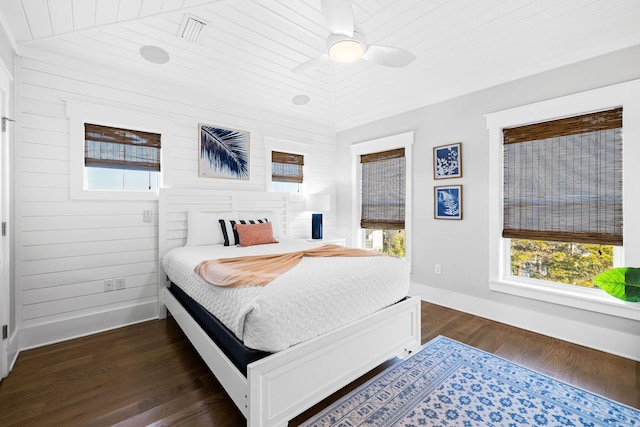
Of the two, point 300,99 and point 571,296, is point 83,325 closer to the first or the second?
point 300,99

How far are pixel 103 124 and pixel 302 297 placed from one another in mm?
2806

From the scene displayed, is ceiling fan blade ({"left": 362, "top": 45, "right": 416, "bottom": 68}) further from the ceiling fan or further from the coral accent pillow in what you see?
the coral accent pillow

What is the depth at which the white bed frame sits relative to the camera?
1433 millimetres

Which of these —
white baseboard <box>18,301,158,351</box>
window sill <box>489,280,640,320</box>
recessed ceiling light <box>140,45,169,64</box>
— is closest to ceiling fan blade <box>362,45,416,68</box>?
recessed ceiling light <box>140,45,169,64</box>

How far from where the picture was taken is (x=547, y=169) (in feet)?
9.20

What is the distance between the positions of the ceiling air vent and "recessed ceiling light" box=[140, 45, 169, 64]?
0.97ft

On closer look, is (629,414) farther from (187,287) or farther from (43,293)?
(43,293)

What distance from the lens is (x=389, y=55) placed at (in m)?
2.25

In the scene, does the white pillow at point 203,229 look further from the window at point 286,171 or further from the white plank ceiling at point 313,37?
the white plank ceiling at point 313,37

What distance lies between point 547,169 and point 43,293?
15.9 ft

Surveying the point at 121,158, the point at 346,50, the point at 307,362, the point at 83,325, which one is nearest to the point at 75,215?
the point at 121,158

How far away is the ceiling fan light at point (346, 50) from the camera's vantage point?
6.63ft

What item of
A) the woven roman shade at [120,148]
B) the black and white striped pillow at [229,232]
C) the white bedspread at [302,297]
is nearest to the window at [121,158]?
the woven roman shade at [120,148]

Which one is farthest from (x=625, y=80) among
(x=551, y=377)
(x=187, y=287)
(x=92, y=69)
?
(x=92, y=69)
